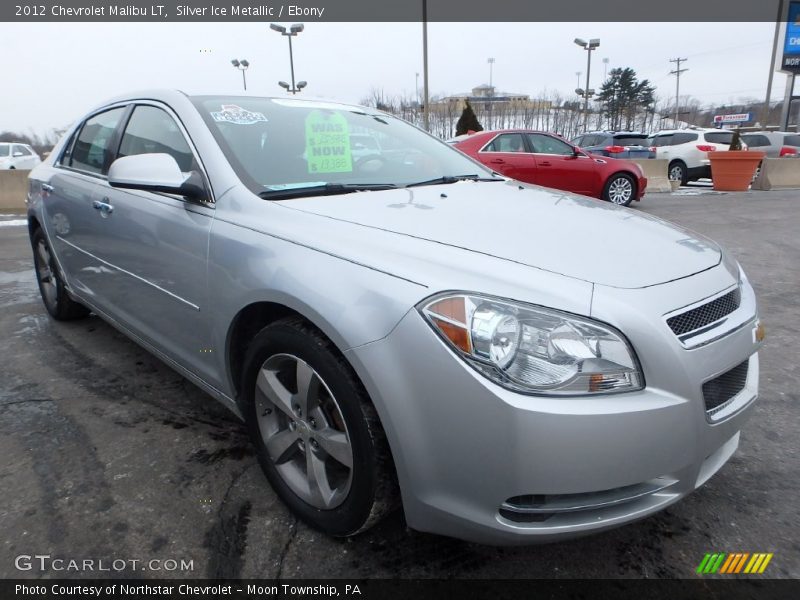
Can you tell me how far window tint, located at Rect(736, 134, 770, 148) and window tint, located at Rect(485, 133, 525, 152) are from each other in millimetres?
11743

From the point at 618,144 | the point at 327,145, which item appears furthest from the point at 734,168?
the point at 327,145

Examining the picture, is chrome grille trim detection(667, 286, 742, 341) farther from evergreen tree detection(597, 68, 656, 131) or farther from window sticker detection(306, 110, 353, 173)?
evergreen tree detection(597, 68, 656, 131)

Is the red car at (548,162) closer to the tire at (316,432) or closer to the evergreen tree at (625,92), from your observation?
the tire at (316,432)

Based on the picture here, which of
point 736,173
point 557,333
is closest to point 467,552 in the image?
point 557,333

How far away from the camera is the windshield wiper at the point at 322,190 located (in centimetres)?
206

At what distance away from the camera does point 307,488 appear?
6.23 feet

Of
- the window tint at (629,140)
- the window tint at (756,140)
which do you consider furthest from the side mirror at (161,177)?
the window tint at (756,140)

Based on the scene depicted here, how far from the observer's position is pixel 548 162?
9961 millimetres

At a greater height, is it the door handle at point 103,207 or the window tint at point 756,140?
the window tint at point 756,140

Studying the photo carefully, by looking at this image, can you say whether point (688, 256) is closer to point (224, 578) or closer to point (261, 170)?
point (261, 170)

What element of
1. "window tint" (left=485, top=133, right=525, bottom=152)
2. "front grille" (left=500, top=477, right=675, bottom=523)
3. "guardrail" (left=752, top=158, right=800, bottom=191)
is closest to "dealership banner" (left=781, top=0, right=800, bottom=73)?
"guardrail" (left=752, top=158, right=800, bottom=191)

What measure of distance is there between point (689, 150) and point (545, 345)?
1656 cm

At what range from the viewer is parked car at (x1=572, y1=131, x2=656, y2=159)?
53.5 feet
